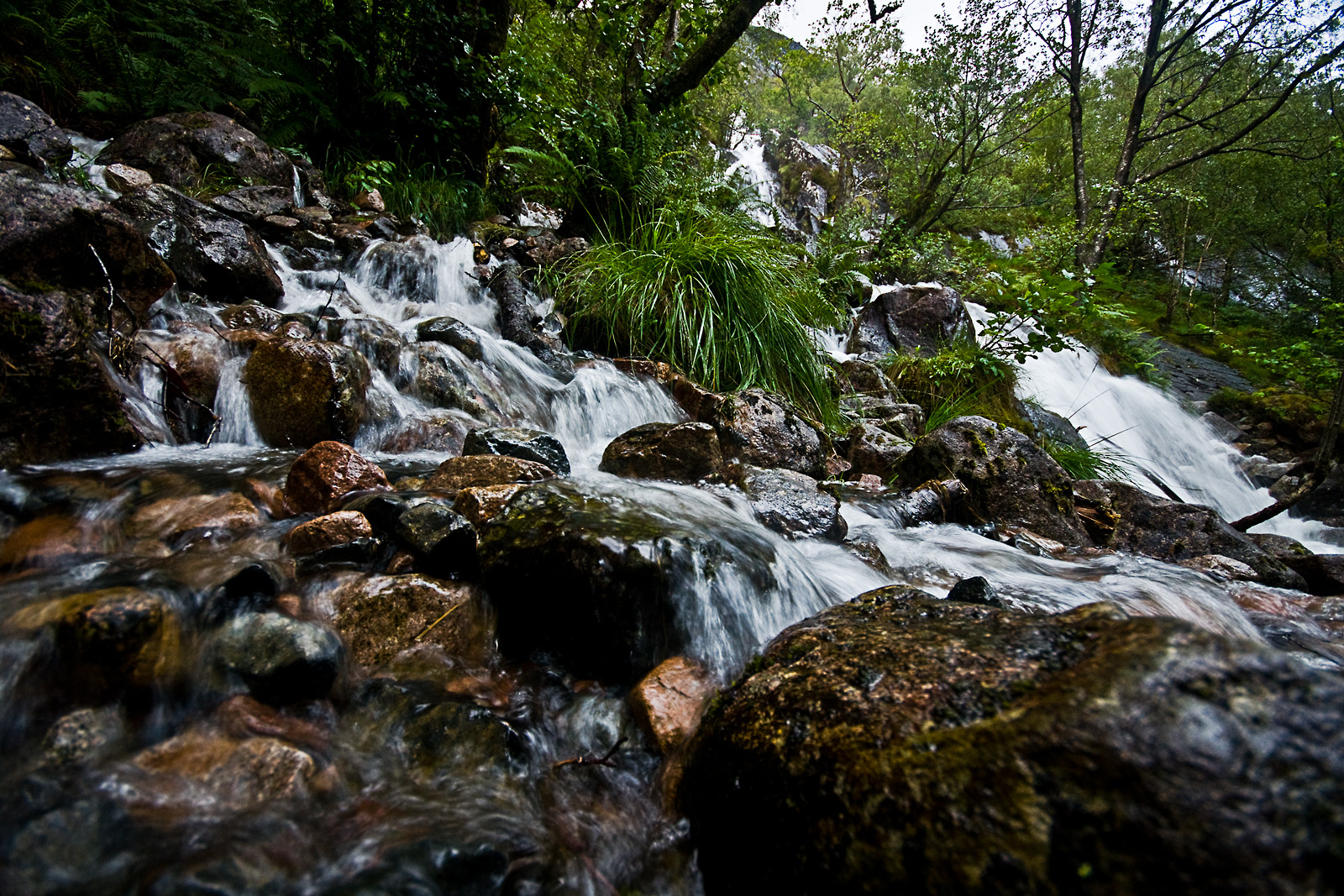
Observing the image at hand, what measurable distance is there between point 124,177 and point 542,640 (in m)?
5.88

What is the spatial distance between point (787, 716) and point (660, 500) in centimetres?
167

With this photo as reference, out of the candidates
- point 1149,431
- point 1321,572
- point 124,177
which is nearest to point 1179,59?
point 1149,431

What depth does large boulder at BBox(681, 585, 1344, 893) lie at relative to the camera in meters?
0.76

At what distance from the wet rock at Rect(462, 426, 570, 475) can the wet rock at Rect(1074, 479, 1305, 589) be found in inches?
156

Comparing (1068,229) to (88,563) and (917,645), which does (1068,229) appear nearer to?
(917,645)

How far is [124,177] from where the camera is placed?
485 cm

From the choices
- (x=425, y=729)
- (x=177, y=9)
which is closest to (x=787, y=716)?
(x=425, y=729)

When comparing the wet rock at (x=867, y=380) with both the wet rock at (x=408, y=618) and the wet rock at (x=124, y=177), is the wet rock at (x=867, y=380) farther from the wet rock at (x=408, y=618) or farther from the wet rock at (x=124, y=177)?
the wet rock at (x=124, y=177)

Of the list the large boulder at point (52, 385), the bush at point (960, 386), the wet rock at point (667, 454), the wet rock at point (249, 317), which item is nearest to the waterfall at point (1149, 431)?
the bush at point (960, 386)

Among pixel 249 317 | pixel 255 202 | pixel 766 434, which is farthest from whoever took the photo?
pixel 255 202

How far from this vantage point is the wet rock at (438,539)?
2.15 metres

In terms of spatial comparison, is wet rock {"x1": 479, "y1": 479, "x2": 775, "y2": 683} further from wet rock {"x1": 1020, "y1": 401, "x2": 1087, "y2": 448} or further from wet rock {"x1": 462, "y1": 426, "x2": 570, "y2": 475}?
wet rock {"x1": 1020, "y1": 401, "x2": 1087, "y2": 448}

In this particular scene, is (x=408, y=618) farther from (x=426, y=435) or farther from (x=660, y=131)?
(x=660, y=131)

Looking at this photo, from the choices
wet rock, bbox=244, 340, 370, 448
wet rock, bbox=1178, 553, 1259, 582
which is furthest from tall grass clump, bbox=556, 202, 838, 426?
wet rock, bbox=1178, 553, 1259, 582
